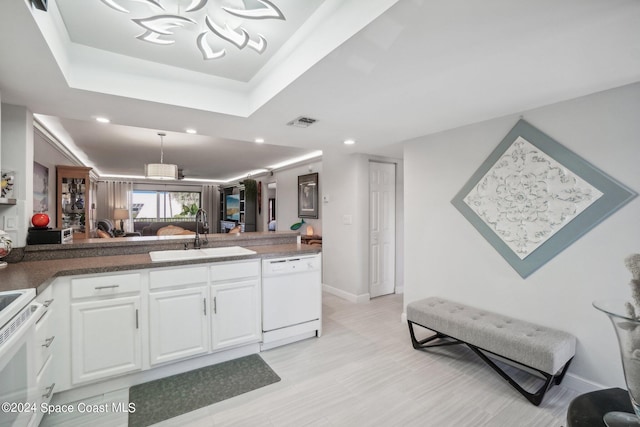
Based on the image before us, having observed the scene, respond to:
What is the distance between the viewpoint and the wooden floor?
1861mm

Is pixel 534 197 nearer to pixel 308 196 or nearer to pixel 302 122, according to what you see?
pixel 302 122

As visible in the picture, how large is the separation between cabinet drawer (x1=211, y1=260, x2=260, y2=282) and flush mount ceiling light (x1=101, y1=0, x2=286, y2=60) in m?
1.59

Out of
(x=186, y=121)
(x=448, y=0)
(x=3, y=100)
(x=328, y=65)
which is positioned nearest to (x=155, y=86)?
(x=186, y=121)

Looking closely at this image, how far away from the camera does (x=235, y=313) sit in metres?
2.57

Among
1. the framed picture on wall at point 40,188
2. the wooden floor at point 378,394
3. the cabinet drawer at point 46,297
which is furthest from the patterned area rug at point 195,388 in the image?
the framed picture on wall at point 40,188

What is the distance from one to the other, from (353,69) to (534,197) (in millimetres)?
1815

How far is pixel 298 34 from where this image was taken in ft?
5.77

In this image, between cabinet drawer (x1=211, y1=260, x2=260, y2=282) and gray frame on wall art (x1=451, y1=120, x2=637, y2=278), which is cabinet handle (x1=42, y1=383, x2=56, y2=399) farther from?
gray frame on wall art (x1=451, y1=120, x2=637, y2=278)

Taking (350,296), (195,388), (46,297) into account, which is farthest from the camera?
(350,296)

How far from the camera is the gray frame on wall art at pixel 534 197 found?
2.09 metres

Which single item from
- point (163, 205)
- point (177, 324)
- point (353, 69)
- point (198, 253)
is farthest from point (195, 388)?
point (163, 205)

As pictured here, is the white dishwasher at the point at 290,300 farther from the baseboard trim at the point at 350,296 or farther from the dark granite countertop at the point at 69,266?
the baseboard trim at the point at 350,296

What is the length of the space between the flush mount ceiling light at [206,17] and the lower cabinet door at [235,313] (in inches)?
70.6

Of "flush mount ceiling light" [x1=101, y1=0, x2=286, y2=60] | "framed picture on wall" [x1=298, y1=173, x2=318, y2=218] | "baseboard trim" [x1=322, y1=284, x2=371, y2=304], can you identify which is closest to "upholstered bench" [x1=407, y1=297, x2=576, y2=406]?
"baseboard trim" [x1=322, y1=284, x2=371, y2=304]
